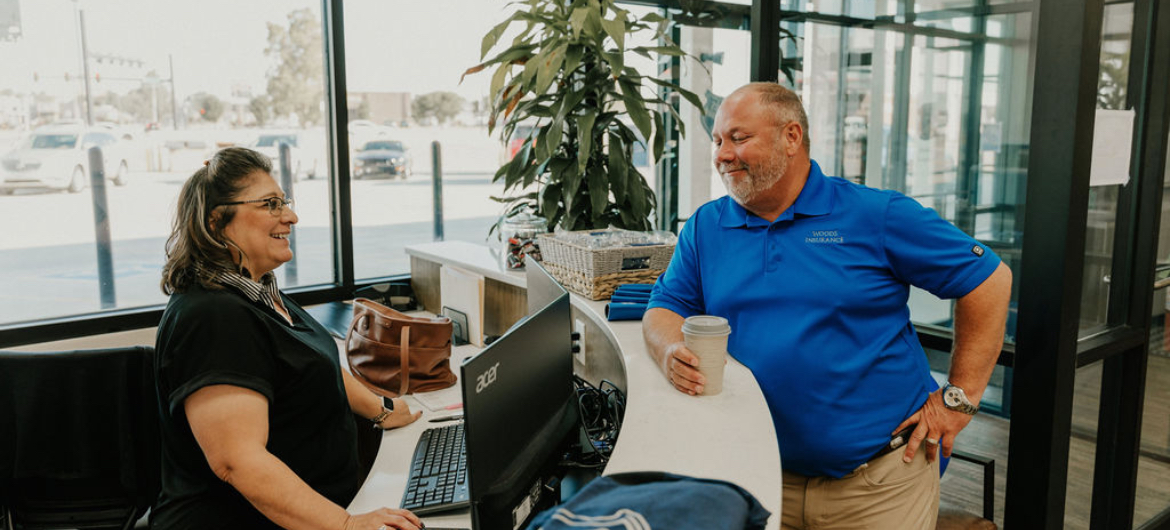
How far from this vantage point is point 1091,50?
1.68 metres

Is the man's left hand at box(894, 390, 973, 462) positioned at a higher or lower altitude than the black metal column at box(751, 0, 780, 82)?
lower

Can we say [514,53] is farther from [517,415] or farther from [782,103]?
[517,415]

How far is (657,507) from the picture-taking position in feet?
2.36

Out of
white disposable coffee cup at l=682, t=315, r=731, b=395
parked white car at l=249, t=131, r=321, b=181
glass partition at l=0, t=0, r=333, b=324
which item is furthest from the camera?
parked white car at l=249, t=131, r=321, b=181

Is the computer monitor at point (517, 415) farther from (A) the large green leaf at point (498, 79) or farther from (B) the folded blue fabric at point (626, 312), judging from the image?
(A) the large green leaf at point (498, 79)

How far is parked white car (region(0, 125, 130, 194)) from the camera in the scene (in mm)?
2895

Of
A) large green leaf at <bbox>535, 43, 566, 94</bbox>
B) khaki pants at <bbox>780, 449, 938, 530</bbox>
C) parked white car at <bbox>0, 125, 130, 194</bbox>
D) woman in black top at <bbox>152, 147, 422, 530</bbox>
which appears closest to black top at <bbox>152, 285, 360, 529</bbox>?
woman in black top at <bbox>152, 147, 422, 530</bbox>

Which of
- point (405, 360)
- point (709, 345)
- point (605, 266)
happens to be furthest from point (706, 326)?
point (405, 360)

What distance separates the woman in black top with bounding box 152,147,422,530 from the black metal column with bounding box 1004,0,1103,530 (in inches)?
59.1

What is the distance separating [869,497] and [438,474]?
94 centimetres

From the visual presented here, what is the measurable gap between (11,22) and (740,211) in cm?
282

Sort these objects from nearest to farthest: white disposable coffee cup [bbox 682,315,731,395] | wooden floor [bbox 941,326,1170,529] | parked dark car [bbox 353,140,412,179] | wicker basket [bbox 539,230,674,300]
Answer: white disposable coffee cup [bbox 682,315,731,395], wicker basket [bbox 539,230,674,300], wooden floor [bbox 941,326,1170,529], parked dark car [bbox 353,140,412,179]

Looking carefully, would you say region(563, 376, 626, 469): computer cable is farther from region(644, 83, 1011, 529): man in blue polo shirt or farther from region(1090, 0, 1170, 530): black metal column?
region(1090, 0, 1170, 530): black metal column

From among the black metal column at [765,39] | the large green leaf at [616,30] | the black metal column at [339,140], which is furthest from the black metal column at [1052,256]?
the black metal column at [339,140]
